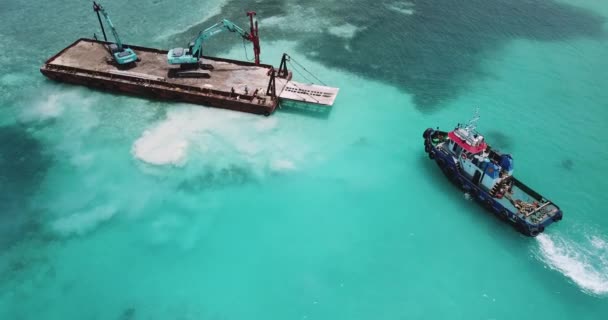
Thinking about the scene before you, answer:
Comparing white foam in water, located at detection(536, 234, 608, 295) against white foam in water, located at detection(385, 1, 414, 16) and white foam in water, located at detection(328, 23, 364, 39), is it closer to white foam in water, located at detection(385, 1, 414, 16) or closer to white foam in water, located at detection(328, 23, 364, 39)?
white foam in water, located at detection(328, 23, 364, 39)

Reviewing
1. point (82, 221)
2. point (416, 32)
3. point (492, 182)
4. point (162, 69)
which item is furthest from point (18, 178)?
point (416, 32)

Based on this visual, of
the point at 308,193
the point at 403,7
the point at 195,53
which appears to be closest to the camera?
the point at 308,193

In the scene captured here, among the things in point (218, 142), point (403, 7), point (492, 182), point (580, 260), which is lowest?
point (580, 260)

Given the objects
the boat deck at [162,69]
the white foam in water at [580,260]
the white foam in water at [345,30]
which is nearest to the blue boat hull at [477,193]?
the white foam in water at [580,260]

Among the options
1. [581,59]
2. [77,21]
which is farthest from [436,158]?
[77,21]

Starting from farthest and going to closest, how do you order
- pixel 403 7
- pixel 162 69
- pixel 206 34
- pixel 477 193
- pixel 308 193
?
pixel 403 7, pixel 162 69, pixel 206 34, pixel 308 193, pixel 477 193

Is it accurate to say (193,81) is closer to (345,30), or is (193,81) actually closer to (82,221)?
(82,221)

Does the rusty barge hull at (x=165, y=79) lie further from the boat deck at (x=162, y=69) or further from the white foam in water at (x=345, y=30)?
the white foam in water at (x=345, y=30)
